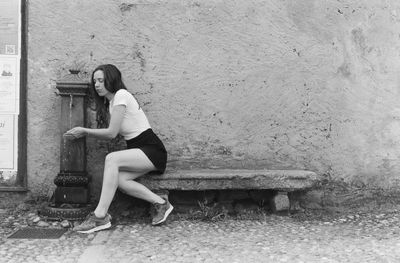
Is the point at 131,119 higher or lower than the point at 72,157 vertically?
higher

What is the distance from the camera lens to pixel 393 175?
16.0 feet

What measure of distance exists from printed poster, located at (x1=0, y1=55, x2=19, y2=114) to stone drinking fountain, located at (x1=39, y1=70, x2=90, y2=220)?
50 centimetres

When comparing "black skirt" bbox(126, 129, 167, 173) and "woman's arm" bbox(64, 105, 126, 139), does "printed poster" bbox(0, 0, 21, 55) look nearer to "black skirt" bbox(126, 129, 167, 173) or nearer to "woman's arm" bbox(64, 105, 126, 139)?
"woman's arm" bbox(64, 105, 126, 139)

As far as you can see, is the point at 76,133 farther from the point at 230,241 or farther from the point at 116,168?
the point at 230,241

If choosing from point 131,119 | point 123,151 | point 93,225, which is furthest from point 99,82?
point 93,225

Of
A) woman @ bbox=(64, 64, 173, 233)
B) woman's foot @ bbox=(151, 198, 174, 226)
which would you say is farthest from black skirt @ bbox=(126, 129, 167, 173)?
woman's foot @ bbox=(151, 198, 174, 226)

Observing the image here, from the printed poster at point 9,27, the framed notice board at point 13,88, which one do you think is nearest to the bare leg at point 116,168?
the framed notice board at point 13,88

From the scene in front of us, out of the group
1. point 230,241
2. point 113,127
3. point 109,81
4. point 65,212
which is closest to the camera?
point 230,241

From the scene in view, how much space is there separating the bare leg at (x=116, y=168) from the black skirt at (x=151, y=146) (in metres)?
0.06

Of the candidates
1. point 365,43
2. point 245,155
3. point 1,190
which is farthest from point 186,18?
point 1,190

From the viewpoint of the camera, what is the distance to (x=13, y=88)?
467 centimetres

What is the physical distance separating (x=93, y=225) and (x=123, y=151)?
2.16 feet

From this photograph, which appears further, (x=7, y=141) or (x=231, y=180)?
(x=7, y=141)

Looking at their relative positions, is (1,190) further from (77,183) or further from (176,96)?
(176,96)
